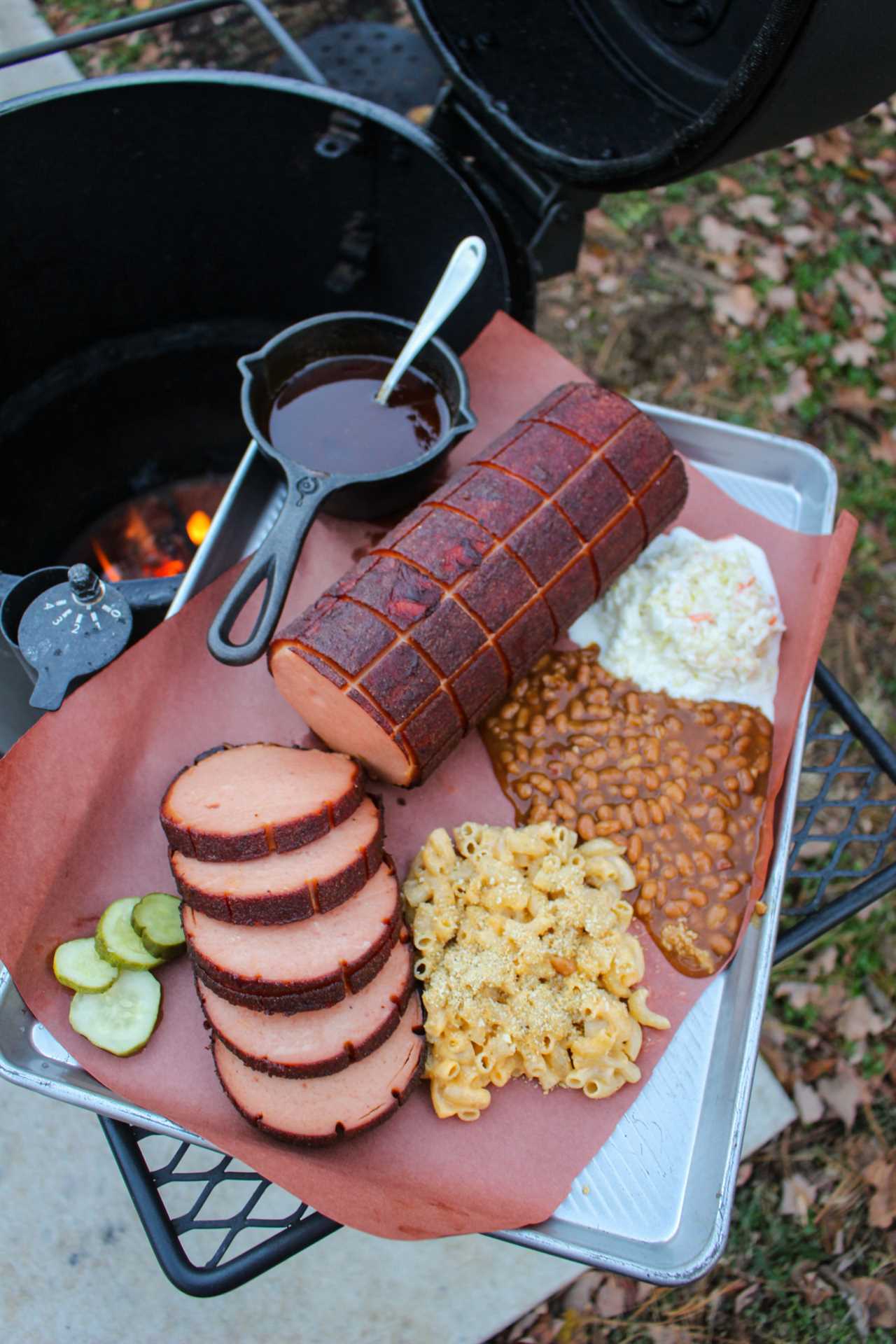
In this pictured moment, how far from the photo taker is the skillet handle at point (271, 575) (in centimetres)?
256

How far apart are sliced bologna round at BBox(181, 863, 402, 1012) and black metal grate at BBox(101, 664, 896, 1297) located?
0.41m

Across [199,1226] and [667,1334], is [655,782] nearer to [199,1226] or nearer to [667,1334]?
[199,1226]

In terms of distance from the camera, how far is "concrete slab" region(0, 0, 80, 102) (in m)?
5.28

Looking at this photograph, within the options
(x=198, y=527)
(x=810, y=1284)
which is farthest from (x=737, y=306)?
(x=810, y=1284)

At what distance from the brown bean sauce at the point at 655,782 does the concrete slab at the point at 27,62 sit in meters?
4.61

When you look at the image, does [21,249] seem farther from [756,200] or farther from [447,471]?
[756,200]

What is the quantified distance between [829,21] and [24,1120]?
3.90m

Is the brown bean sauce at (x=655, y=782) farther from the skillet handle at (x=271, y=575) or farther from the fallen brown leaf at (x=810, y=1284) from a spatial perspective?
the fallen brown leaf at (x=810, y=1284)

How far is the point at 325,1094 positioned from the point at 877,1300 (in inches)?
94.3

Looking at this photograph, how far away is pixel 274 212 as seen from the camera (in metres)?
3.59

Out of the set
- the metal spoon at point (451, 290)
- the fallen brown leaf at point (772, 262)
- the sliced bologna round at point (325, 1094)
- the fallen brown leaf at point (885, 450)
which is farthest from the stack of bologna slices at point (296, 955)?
the fallen brown leaf at point (772, 262)

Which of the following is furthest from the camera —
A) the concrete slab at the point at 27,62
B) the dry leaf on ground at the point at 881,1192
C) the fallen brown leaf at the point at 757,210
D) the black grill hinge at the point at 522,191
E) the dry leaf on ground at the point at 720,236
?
the fallen brown leaf at the point at 757,210

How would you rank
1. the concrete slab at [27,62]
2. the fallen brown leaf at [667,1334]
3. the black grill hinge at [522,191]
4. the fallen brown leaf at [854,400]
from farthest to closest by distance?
the concrete slab at [27,62], the fallen brown leaf at [854,400], the fallen brown leaf at [667,1334], the black grill hinge at [522,191]

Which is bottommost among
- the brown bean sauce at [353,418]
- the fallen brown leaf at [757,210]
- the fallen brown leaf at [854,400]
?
the fallen brown leaf at [854,400]
